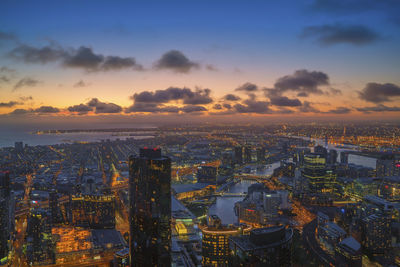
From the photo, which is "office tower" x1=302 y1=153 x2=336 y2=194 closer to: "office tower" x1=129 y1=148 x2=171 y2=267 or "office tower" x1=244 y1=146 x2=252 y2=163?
"office tower" x1=244 y1=146 x2=252 y2=163

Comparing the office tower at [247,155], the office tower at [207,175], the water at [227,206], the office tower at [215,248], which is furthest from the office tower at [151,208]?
the office tower at [247,155]

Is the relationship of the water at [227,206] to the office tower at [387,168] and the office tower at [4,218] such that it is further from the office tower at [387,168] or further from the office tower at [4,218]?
the office tower at [387,168]

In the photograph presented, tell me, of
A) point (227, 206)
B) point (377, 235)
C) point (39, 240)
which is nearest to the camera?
Answer: point (377, 235)

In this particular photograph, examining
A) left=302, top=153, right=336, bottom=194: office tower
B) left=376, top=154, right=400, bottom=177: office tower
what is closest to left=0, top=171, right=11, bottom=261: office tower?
left=302, top=153, right=336, bottom=194: office tower

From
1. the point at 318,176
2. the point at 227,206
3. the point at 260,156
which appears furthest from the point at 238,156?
→ the point at 227,206

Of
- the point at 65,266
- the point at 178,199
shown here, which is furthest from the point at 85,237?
the point at 178,199

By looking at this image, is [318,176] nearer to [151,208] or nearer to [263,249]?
[263,249]
